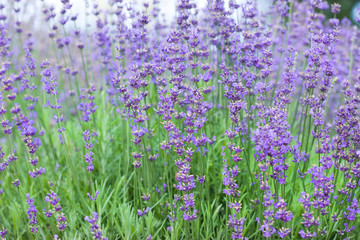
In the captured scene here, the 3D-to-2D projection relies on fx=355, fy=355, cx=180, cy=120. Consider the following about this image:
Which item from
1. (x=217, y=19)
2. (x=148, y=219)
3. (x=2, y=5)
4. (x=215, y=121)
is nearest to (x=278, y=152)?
(x=148, y=219)

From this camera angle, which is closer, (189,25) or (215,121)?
(189,25)

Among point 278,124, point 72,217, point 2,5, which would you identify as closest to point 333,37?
point 278,124

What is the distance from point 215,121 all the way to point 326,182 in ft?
6.62

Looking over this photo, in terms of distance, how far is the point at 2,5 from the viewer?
4234mm

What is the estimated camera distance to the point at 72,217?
11.1 ft

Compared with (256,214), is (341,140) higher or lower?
higher

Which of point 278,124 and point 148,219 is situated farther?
point 148,219

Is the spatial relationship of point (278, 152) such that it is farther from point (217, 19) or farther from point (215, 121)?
point (215, 121)

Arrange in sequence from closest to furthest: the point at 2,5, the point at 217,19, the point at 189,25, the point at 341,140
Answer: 1. the point at 341,140
2. the point at 189,25
3. the point at 217,19
4. the point at 2,5

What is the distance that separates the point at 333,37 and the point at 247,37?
76cm

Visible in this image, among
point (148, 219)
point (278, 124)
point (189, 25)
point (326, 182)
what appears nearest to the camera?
point (278, 124)

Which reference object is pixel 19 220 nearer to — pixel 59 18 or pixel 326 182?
pixel 59 18

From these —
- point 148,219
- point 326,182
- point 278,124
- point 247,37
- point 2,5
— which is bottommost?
point 148,219

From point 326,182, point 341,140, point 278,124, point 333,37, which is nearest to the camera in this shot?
point 278,124
